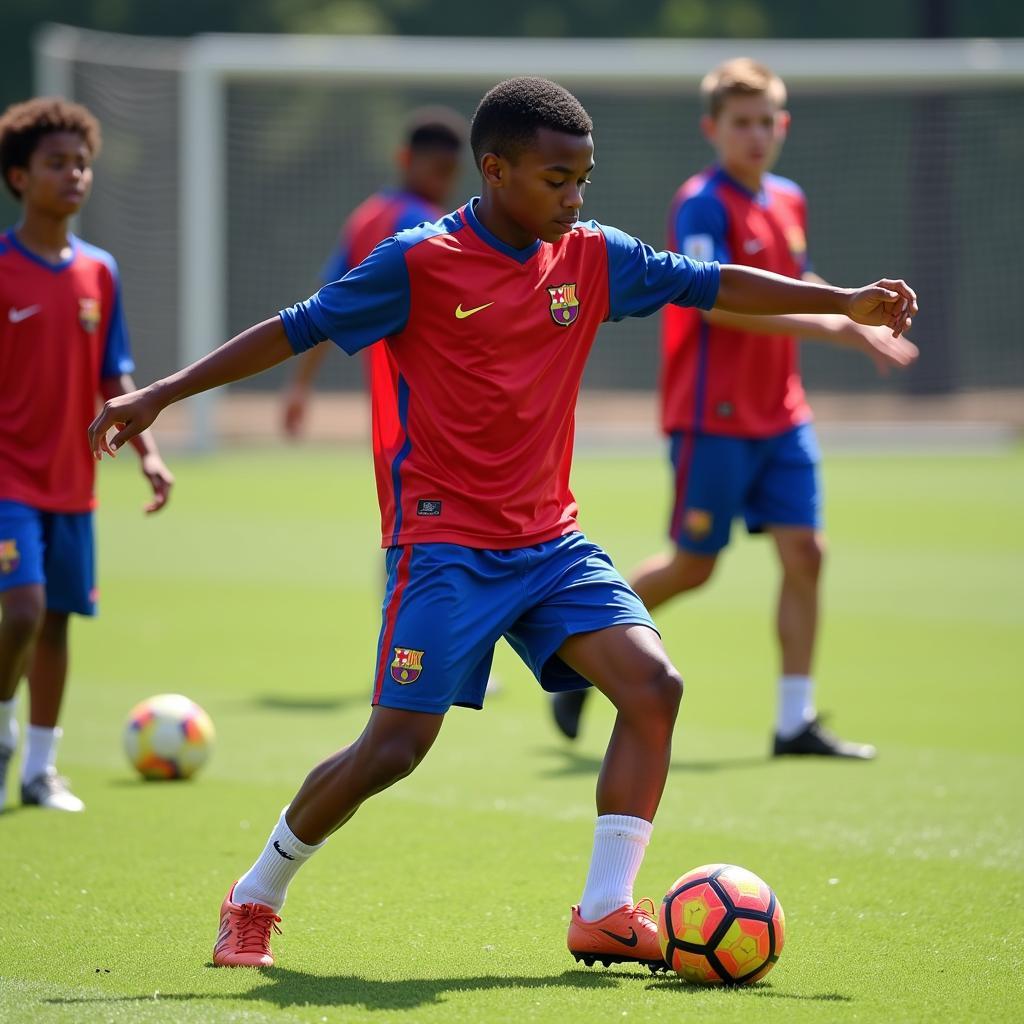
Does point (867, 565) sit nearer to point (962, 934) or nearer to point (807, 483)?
point (807, 483)

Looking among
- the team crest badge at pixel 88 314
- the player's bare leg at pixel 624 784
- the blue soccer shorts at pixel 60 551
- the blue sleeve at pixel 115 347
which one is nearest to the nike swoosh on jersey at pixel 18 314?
the team crest badge at pixel 88 314

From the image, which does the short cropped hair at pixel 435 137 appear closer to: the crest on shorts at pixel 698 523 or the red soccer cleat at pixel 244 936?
the crest on shorts at pixel 698 523

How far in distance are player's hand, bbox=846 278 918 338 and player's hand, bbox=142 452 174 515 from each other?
2592 millimetres

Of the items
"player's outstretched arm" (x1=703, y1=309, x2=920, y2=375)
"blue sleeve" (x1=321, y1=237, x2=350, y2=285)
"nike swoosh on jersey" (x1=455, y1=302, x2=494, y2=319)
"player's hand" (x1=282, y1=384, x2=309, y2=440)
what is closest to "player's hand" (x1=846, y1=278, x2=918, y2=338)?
"player's outstretched arm" (x1=703, y1=309, x2=920, y2=375)

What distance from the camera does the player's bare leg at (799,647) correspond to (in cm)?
742

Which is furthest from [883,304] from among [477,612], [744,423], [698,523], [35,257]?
[35,257]

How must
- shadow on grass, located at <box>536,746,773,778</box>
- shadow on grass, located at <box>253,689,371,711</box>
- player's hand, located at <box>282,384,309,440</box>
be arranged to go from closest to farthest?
1. shadow on grass, located at <box>536,746,773,778</box>
2. shadow on grass, located at <box>253,689,371,711</box>
3. player's hand, located at <box>282,384,309,440</box>

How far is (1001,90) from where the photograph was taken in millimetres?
23469

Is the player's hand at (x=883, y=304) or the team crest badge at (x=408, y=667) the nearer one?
the team crest badge at (x=408, y=667)

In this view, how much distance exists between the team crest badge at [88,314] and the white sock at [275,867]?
2650 mm

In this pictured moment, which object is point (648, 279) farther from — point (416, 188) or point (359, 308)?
point (416, 188)

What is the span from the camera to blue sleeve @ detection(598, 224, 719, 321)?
4809 mm

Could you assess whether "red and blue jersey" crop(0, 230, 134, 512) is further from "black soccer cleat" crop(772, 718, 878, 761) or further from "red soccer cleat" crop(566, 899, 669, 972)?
"black soccer cleat" crop(772, 718, 878, 761)

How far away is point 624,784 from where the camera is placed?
4.54 metres
